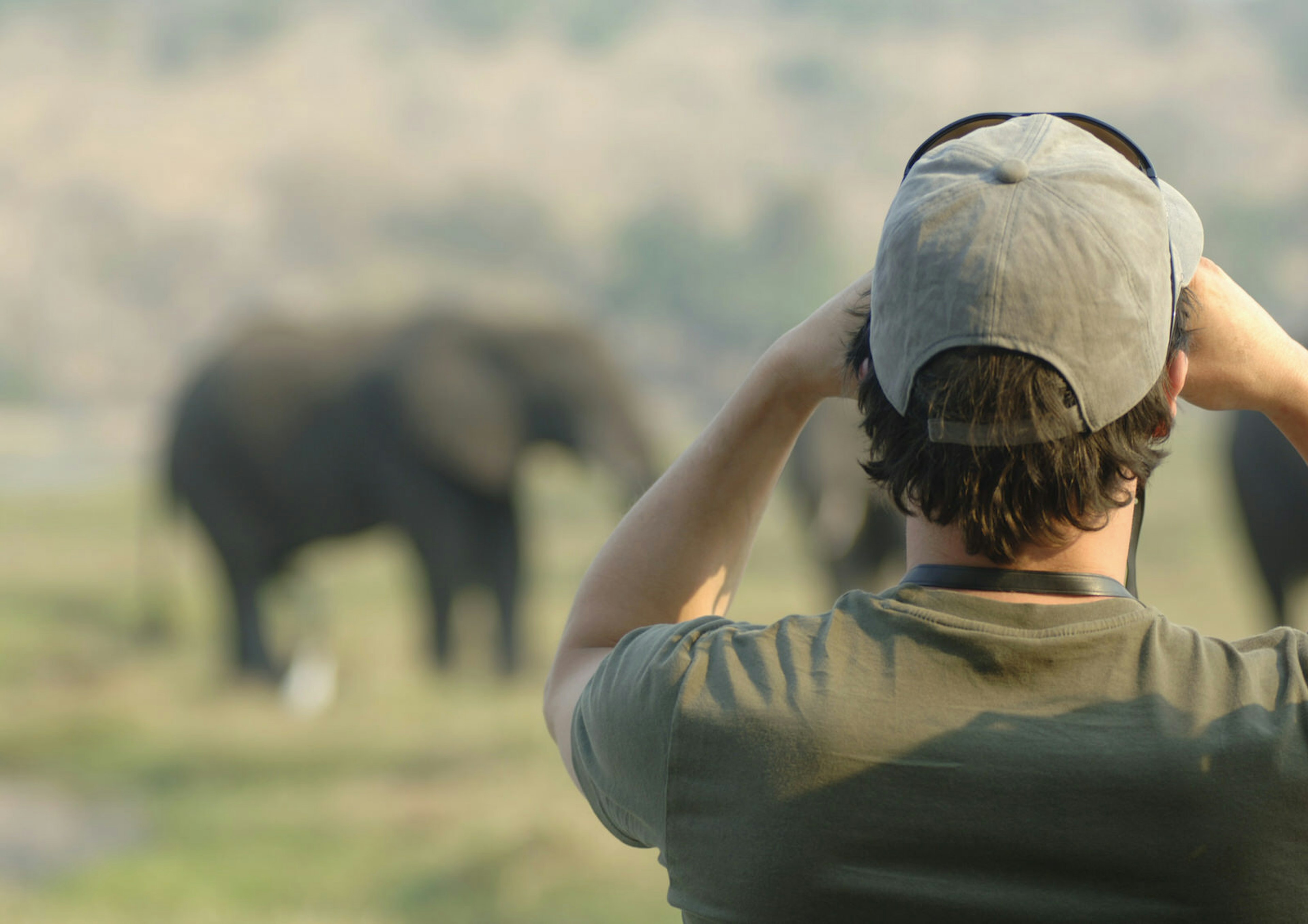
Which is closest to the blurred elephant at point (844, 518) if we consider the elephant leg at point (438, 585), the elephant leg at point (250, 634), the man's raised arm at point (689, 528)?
the elephant leg at point (438, 585)

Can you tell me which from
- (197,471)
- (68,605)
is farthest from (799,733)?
(68,605)

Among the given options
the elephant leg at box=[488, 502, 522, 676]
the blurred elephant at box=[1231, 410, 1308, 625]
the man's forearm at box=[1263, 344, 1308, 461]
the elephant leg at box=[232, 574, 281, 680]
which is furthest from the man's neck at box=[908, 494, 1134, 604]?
the elephant leg at box=[232, 574, 281, 680]

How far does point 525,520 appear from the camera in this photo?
16.1 feet

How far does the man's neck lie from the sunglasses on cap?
0.14m

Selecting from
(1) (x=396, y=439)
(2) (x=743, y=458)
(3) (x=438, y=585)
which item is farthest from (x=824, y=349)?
(1) (x=396, y=439)

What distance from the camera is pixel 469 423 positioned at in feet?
14.7

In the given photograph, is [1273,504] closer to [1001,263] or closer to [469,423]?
[469,423]

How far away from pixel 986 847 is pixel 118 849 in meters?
2.84

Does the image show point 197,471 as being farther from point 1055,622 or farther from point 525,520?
point 1055,622

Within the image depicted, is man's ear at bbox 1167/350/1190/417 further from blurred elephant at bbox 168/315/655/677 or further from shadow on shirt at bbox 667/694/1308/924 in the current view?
blurred elephant at bbox 168/315/655/677

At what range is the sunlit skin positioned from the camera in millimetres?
587

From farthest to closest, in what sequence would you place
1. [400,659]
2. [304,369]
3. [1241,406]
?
1. [400,659]
2. [304,369]
3. [1241,406]

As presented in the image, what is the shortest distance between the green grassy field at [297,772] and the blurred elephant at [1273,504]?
424mm

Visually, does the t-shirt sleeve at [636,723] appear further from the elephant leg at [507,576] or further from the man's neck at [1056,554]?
the elephant leg at [507,576]
